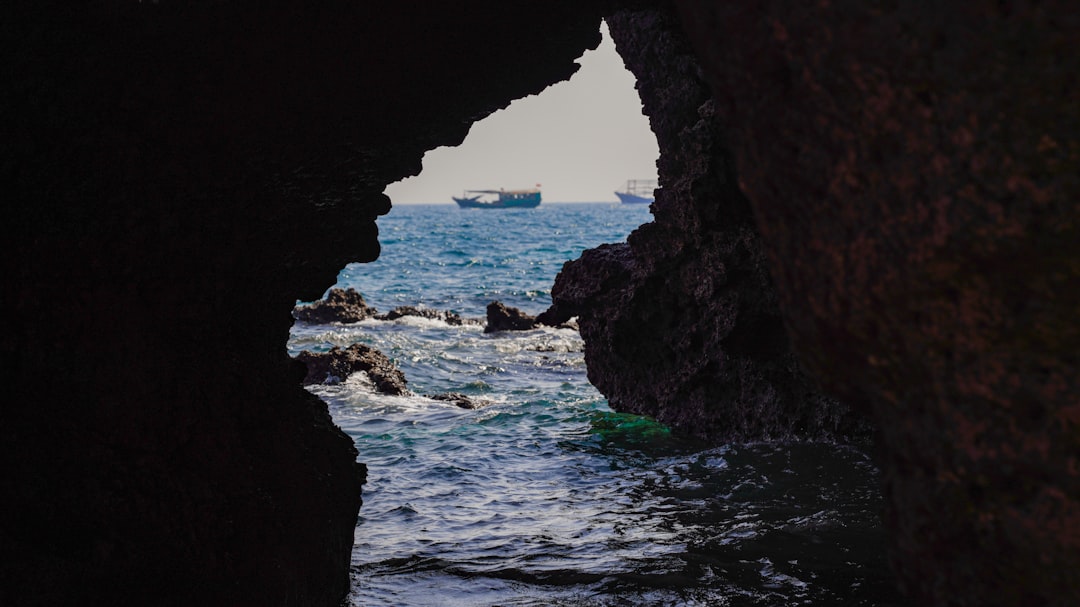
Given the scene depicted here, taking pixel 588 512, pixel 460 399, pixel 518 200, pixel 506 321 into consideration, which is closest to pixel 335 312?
pixel 506 321

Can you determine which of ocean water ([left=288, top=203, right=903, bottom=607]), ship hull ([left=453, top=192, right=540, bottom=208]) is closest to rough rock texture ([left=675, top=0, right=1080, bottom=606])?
ocean water ([left=288, top=203, right=903, bottom=607])

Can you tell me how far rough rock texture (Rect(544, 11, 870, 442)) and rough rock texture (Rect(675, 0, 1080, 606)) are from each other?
14.3ft

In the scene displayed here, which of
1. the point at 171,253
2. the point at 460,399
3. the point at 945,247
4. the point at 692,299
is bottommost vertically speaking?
the point at 460,399

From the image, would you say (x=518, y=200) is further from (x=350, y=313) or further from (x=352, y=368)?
(x=352, y=368)

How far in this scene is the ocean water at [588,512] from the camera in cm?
493

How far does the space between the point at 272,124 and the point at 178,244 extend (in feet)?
2.15

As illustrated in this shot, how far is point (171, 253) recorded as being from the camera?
3.92 metres

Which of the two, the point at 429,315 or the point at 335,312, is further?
the point at 429,315

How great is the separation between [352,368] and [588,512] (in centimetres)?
735

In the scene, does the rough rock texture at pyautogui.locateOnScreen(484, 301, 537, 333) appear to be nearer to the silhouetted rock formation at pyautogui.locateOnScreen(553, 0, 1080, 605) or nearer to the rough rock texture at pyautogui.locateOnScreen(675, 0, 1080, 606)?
the silhouetted rock formation at pyautogui.locateOnScreen(553, 0, 1080, 605)

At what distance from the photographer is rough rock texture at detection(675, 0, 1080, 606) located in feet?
6.10

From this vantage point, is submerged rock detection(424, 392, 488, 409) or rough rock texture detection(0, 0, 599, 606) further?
submerged rock detection(424, 392, 488, 409)

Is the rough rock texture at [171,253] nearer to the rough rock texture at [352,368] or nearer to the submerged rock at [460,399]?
the submerged rock at [460,399]

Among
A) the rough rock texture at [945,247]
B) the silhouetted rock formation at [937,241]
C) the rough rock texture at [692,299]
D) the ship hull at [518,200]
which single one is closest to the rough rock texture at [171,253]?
the silhouetted rock formation at [937,241]
